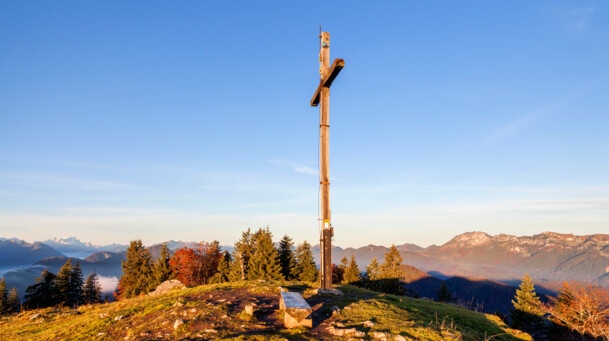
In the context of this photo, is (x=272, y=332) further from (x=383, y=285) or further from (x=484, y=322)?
(x=383, y=285)

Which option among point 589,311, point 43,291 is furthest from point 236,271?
point 43,291

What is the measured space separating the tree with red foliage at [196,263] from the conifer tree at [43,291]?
26.0 metres

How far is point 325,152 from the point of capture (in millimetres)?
13805

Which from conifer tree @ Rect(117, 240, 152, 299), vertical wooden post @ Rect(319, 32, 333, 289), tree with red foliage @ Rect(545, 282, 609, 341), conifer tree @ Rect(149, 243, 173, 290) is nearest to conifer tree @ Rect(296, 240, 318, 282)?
conifer tree @ Rect(149, 243, 173, 290)

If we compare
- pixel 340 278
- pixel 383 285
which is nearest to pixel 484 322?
pixel 383 285

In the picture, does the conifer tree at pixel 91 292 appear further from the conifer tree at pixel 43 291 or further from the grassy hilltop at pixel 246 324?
the grassy hilltop at pixel 246 324

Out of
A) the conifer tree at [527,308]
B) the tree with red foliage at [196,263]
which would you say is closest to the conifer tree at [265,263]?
the tree with red foliage at [196,263]

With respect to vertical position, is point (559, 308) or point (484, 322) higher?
point (484, 322)

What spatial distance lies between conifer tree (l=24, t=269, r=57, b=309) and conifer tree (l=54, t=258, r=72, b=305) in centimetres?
62

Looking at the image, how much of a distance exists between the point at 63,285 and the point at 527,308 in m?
88.1

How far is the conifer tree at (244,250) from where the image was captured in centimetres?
4347

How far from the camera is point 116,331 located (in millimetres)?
9016

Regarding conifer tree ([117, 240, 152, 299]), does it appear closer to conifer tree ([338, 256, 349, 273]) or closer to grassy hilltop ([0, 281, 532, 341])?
conifer tree ([338, 256, 349, 273])

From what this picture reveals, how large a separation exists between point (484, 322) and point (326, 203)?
8.94m
